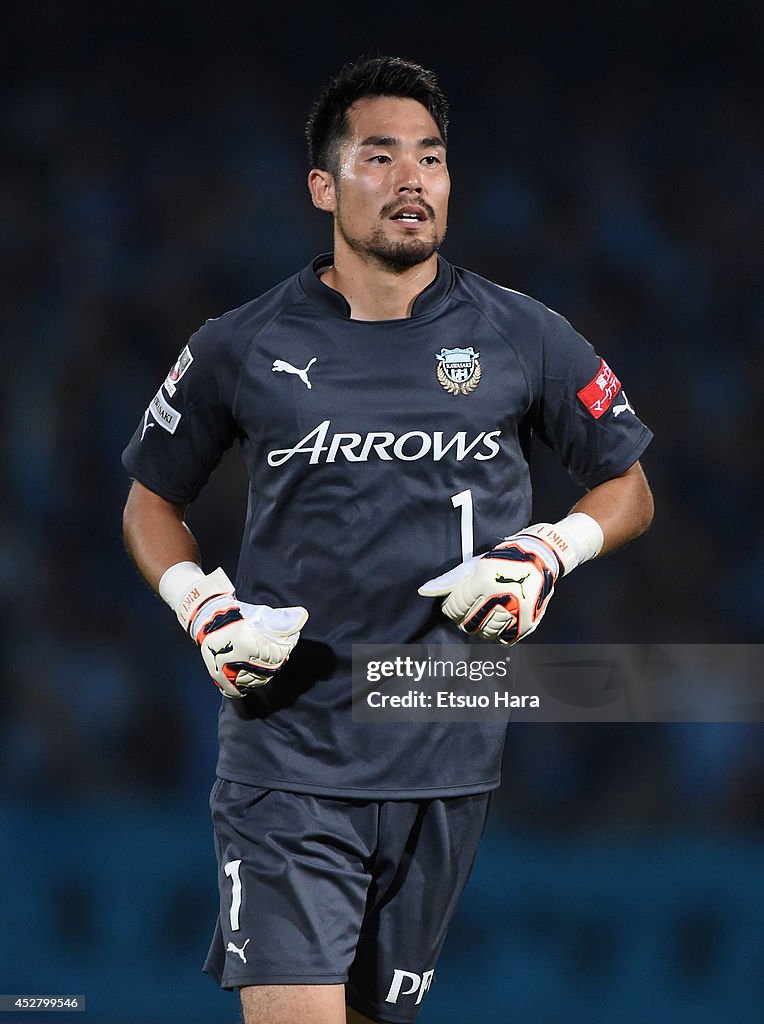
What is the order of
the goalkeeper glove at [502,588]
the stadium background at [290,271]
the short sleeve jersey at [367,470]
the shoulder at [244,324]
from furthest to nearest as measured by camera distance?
the stadium background at [290,271] < the shoulder at [244,324] < the short sleeve jersey at [367,470] < the goalkeeper glove at [502,588]

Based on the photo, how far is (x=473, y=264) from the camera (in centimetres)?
401

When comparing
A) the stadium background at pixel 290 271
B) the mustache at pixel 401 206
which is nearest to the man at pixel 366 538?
the mustache at pixel 401 206

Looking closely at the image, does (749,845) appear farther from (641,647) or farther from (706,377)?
(706,377)

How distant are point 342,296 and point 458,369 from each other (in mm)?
222

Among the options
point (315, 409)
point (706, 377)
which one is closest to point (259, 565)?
point (315, 409)

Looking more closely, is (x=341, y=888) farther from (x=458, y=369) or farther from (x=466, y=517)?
(x=458, y=369)

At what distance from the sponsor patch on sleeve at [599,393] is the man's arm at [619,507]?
0.40 ft

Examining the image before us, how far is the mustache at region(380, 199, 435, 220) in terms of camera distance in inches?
86.3

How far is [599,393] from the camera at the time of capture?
2289 mm

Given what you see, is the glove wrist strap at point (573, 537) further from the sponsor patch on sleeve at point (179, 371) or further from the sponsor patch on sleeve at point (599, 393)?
the sponsor patch on sleeve at point (179, 371)

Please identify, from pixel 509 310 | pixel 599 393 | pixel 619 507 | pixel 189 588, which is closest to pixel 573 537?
pixel 619 507

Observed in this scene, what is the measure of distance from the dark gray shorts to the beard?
819 mm

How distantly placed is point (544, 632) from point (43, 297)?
5.41ft

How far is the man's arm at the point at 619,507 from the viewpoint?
7.52 feet
